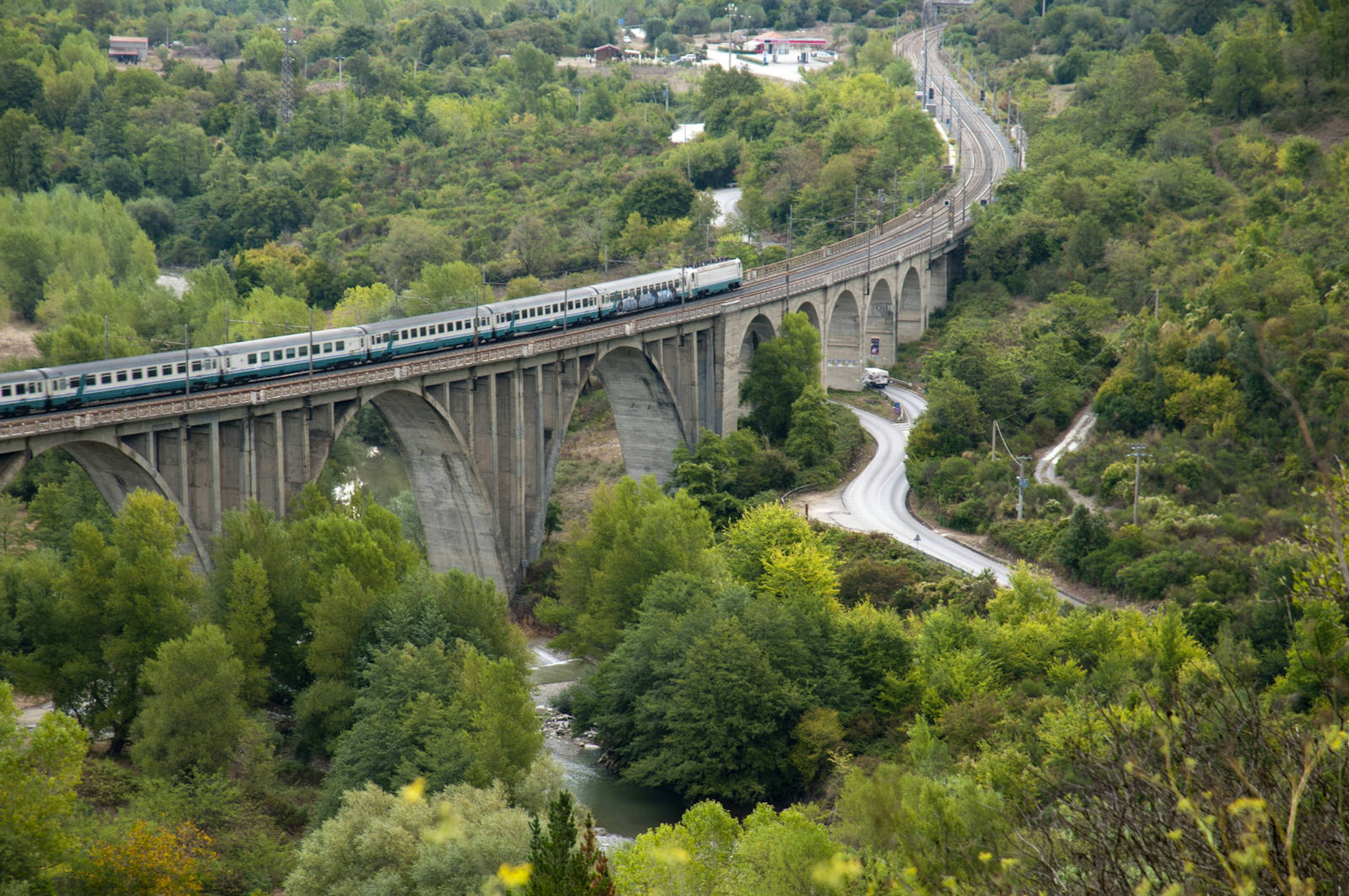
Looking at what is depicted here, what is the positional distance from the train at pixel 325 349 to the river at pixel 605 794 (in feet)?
55.0

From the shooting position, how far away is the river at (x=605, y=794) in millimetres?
47781

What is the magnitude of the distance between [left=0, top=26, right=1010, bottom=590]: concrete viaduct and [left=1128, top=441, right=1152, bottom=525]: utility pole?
957 inches

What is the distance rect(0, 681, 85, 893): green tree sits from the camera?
3344cm

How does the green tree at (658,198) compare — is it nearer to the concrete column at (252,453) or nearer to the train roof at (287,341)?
the train roof at (287,341)

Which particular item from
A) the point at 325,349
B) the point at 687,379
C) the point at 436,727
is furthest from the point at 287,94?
the point at 436,727

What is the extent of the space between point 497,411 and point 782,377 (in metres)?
22.1

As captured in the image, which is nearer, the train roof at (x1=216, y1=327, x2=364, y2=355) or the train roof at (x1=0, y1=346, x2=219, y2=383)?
the train roof at (x1=0, y1=346, x2=219, y2=383)

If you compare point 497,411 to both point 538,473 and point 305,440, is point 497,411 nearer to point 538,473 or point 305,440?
point 538,473

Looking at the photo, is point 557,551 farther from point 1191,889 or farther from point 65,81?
point 65,81

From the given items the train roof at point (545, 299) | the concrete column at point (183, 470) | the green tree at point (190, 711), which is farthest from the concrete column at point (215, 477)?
the train roof at point (545, 299)

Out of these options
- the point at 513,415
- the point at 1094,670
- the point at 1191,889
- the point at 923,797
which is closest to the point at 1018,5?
the point at 513,415

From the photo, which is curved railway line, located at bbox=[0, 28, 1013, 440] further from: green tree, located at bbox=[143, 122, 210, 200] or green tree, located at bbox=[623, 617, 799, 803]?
green tree, located at bbox=[143, 122, 210, 200]

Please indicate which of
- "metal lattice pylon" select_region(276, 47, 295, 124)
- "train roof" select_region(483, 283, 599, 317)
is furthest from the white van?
"metal lattice pylon" select_region(276, 47, 295, 124)

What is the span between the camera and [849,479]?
79250 millimetres
